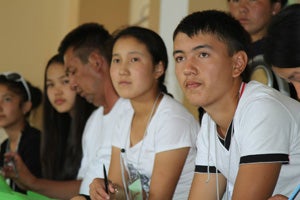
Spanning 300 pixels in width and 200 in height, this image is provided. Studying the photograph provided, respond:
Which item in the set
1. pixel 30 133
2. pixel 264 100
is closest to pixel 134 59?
pixel 264 100

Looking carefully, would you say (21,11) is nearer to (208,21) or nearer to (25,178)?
(25,178)

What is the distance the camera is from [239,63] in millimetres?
1438

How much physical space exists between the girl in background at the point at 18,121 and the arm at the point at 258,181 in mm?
1482

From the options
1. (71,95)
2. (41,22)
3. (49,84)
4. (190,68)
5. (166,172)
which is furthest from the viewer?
(41,22)

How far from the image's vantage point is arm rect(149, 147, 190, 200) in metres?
1.64

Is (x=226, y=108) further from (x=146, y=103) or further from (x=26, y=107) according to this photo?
(x=26, y=107)

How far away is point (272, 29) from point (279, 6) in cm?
81

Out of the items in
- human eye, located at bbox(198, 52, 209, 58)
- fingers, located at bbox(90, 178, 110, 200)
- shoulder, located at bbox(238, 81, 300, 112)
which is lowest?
fingers, located at bbox(90, 178, 110, 200)

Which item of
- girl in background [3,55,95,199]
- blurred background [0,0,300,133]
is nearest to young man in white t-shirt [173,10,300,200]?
girl in background [3,55,95,199]

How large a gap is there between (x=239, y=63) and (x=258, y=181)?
0.31m

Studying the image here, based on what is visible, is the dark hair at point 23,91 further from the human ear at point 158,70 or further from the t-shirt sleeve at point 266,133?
the t-shirt sleeve at point 266,133

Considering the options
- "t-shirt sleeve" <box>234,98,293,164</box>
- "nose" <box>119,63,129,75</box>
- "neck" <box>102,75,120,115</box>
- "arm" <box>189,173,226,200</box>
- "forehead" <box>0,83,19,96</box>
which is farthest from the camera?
"forehead" <box>0,83,19,96</box>

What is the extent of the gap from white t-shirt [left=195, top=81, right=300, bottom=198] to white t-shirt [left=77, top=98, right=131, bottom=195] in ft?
2.18

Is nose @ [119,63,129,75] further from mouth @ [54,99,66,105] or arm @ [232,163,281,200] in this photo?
mouth @ [54,99,66,105]
